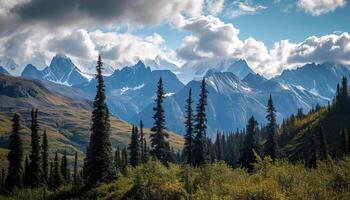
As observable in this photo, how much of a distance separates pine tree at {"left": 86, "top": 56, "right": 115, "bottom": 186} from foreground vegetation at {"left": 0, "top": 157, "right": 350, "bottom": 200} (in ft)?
52.1

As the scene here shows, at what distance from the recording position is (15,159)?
8588 cm

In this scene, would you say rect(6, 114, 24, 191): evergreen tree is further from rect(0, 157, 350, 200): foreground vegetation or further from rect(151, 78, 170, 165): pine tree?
rect(0, 157, 350, 200): foreground vegetation

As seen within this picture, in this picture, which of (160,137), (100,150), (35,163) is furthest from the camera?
(35,163)

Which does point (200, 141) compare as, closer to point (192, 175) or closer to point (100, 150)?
point (100, 150)

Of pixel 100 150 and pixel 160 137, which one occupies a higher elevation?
pixel 160 137

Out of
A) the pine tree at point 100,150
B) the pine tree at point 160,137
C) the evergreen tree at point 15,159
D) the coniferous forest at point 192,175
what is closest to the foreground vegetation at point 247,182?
the coniferous forest at point 192,175

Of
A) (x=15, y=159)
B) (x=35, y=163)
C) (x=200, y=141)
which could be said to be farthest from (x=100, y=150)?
(x=15, y=159)

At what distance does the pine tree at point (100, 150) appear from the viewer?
194ft

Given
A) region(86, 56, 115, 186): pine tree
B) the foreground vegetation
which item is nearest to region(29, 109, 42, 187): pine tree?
region(86, 56, 115, 186): pine tree

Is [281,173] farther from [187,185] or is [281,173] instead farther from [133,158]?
[133,158]

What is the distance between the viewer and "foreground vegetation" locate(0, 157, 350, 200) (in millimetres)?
22969

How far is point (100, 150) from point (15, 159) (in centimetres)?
3307

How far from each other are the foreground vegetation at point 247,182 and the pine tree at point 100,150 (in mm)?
15867

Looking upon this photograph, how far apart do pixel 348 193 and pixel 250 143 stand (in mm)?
65280
